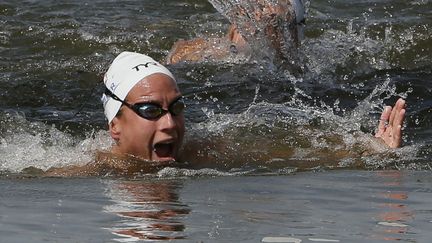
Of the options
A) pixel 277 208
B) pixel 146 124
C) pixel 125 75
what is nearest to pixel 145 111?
pixel 146 124

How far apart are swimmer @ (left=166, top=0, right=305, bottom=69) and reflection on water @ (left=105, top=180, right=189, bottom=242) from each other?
4.91 meters

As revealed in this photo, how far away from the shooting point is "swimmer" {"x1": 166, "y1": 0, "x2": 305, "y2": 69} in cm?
1268

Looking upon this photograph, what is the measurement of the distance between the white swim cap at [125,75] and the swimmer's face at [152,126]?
0.06 metres

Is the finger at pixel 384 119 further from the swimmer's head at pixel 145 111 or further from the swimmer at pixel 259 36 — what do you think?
the swimmer at pixel 259 36

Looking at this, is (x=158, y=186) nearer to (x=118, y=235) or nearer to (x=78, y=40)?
(x=118, y=235)

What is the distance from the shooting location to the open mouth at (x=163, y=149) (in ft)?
28.3

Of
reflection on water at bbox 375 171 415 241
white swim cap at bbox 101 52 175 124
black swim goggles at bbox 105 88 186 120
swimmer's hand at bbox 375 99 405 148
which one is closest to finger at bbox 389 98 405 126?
swimmer's hand at bbox 375 99 405 148

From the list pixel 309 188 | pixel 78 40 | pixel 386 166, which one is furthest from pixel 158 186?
pixel 78 40

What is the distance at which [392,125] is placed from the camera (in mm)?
8680

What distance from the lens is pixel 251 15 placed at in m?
12.8

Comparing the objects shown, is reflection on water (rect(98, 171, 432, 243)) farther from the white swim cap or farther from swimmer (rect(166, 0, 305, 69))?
swimmer (rect(166, 0, 305, 69))

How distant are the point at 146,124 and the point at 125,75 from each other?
0.57 m

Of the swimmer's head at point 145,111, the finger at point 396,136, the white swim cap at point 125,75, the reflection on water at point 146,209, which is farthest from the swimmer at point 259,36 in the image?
the reflection on water at point 146,209

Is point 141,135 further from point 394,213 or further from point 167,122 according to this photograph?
point 394,213
